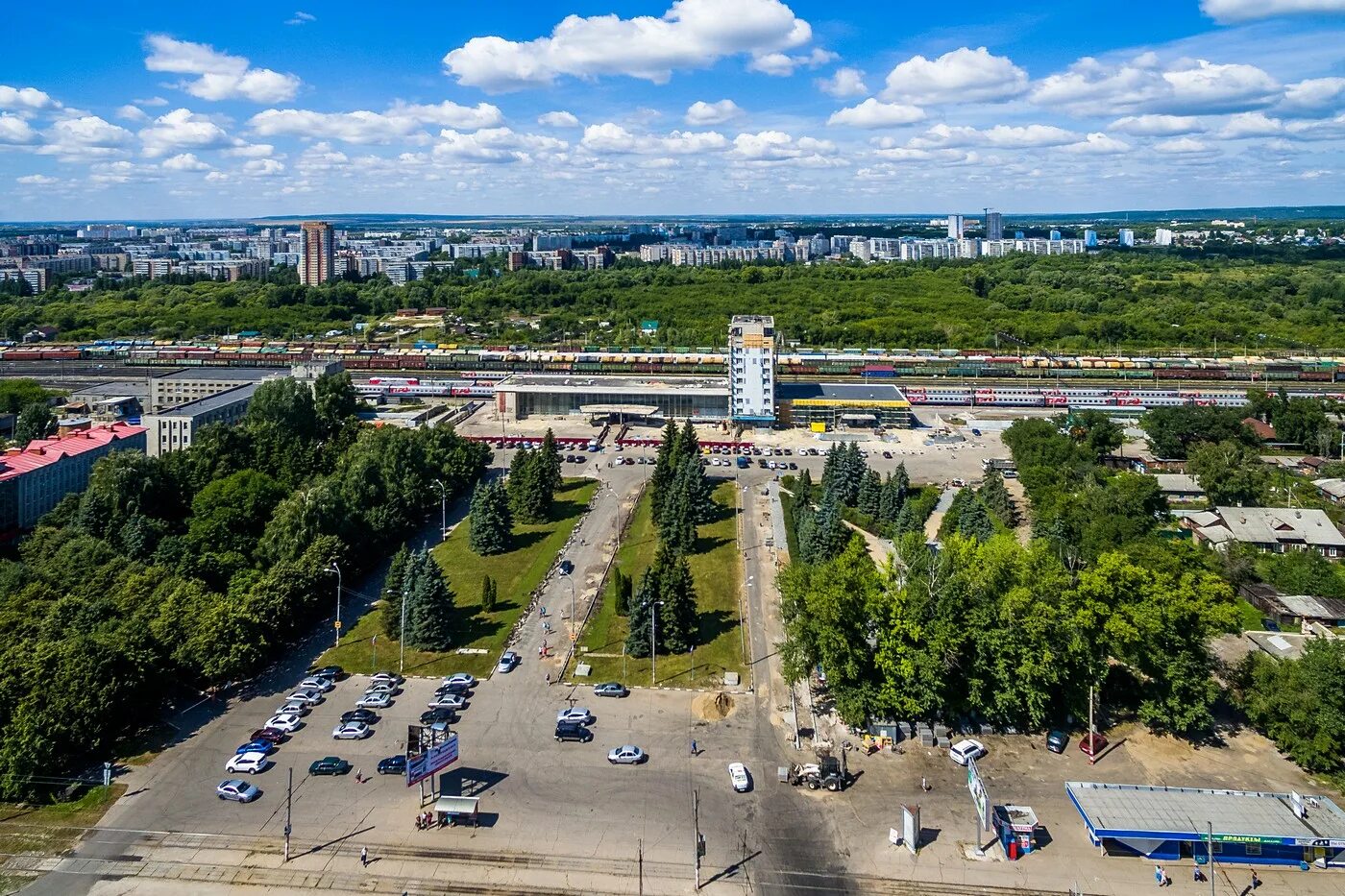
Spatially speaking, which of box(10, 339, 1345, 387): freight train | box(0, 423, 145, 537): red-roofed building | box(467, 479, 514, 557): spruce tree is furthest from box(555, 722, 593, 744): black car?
box(10, 339, 1345, 387): freight train

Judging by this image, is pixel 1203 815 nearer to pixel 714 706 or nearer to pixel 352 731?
pixel 714 706

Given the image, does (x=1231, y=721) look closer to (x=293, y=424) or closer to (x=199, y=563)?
(x=199, y=563)

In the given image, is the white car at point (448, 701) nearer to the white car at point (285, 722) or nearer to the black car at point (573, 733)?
the black car at point (573, 733)

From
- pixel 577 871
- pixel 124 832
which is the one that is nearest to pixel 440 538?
pixel 124 832

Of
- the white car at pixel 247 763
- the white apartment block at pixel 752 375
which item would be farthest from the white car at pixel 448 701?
the white apartment block at pixel 752 375

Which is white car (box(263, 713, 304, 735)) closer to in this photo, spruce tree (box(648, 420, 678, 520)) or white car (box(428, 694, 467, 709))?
white car (box(428, 694, 467, 709))
